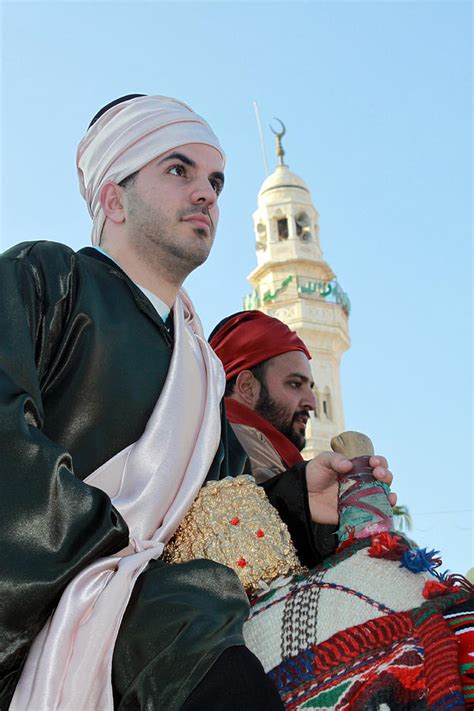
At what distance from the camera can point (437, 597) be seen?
221cm

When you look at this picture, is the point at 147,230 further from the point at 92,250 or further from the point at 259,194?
the point at 259,194

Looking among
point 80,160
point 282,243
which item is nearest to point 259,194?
point 282,243

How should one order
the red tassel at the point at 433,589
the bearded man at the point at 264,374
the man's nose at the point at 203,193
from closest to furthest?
the red tassel at the point at 433,589
the man's nose at the point at 203,193
the bearded man at the point at 264,374

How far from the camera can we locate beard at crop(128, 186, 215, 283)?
3.06 meters

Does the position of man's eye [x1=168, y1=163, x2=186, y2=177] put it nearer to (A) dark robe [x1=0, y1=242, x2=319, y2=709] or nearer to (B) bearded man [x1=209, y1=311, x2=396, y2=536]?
(A) dark robe [x1=0, y1=242, x2=319, y2=709]

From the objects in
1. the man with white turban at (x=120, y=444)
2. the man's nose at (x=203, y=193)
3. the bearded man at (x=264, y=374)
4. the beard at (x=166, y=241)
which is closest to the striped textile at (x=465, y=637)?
the man with white turban at (x=120, y=444)

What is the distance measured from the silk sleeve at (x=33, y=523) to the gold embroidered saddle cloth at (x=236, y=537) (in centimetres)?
38

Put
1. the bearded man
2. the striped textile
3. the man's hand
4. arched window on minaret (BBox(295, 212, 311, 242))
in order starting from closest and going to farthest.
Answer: the striped textile → the man's hand → the bearded man → arched window on minaret (BBox(295, 212, 311, 242))

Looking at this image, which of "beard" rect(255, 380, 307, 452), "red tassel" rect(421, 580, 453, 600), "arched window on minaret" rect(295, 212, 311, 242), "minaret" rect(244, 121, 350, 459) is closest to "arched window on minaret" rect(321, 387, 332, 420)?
"minaret" rect(244, 121, 350, 459)

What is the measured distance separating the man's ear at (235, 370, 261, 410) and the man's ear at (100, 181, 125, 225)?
7.01ft

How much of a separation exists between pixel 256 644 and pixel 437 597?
1.28 ft

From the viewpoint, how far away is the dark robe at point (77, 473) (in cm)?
208

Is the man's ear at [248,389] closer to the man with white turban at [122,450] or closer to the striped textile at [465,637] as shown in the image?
the man with white turban at [122,450]

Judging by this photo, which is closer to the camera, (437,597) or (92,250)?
(437,597)
